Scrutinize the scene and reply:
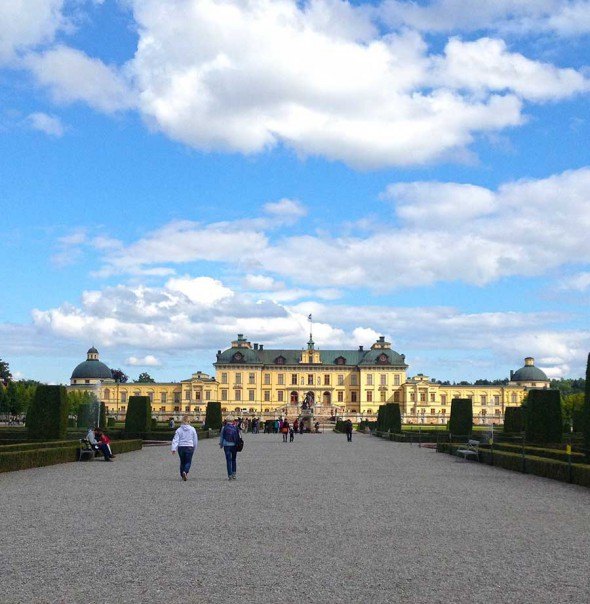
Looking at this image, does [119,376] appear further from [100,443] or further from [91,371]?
[100,443]

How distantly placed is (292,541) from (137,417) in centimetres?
3336

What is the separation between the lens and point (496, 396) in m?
123

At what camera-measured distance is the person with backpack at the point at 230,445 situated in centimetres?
1717

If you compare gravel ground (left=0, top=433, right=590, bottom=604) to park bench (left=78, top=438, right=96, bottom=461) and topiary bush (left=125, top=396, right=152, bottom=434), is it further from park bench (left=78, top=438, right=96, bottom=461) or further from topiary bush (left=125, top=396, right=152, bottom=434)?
topiary bush (left=125, top=396, right=152, bottom=434)

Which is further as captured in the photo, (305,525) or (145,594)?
(305,525)

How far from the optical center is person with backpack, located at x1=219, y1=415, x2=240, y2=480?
1717cm

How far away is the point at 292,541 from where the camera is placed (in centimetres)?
909

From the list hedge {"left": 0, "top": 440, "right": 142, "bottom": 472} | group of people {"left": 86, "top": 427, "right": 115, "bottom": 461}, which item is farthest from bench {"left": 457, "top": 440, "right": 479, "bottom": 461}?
hedge {"left": 0, "top": 440, "right": 142, "bottom": 472}

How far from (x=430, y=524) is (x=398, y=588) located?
12.7 feet

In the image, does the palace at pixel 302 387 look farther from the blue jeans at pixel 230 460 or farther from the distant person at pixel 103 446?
the blue jeans at pixel 230 460

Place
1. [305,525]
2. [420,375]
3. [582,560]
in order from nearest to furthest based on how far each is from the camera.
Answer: [582,560] < [305,525] < [420,375]

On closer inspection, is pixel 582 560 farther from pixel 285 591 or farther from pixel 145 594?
pixel 145 594

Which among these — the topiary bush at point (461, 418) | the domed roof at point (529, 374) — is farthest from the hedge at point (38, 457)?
the domed roof at point (529, 374)

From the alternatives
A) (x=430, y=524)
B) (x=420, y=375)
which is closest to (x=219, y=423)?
(x=430, y=524)
